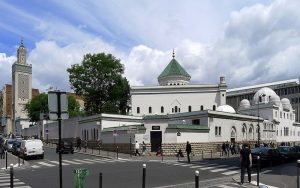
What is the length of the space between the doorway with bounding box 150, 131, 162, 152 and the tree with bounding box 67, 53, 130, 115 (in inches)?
1265

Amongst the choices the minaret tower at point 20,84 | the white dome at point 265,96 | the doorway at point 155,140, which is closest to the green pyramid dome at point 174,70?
the white dome at point 265,96

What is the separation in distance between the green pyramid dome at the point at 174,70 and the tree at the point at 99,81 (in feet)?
39.5

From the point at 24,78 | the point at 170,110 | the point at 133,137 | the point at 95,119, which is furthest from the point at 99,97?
the point at 24,78

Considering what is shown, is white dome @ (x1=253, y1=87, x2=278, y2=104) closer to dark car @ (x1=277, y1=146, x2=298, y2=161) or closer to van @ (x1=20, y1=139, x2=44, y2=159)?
dark car @ (x1=277, y1=146, x2=298, y2=161)

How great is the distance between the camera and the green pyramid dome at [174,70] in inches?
3568

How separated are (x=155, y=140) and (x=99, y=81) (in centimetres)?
3478

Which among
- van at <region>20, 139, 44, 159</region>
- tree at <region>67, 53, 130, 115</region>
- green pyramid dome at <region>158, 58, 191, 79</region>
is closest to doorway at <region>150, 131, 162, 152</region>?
van at <region>20, 139, 44, 159</region>

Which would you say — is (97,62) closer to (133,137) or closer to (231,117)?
(231,117)

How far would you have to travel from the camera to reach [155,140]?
48094 millimetres

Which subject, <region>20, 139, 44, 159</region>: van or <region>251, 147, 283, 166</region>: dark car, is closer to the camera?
<region>251, 147, 283, 166</region>: dark car

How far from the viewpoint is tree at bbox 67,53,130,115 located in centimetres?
7962

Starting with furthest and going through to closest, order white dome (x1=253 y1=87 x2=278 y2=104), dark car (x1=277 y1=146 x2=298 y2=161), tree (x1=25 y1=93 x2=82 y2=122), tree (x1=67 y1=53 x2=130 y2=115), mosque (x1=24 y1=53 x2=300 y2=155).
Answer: tree (x1=25 y1=93 x2=82 y2=122), white dome (x1=253 y1=87 x2=278 y2=104), tree (x1=67 y1=53 x2=130 y2=115), mosque (x1=24 y1=53 x2=300 y2=155), dark car (x1=277 y1=146 x2=298 y2=161)

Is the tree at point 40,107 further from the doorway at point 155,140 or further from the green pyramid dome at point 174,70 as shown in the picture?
the doorway at point 155,140

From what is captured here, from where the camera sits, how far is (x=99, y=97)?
81.2 m
